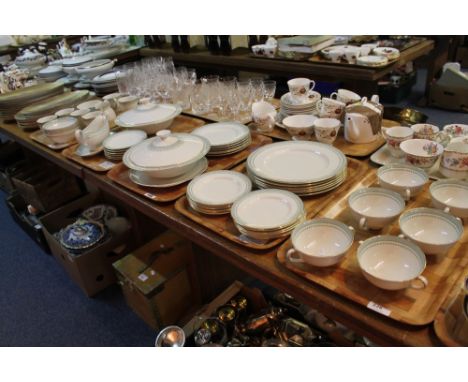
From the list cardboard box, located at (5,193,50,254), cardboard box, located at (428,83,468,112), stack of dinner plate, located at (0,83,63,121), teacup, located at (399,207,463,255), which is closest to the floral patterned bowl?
teacup, located at (399,207,463,255)

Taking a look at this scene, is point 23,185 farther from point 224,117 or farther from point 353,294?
point 353,294

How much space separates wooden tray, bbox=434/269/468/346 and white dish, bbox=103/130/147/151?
1193 mm

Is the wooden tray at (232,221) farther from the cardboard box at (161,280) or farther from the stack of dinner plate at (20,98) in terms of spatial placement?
the stack of dinner plate at (20,98)

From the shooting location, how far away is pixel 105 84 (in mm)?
2301

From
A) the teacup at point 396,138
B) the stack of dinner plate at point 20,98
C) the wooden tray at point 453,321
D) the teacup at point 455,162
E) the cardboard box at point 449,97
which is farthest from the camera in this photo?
the cardboard box at point 449,97

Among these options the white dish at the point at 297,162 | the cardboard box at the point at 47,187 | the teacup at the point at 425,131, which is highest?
the teacup at the point at 425,131

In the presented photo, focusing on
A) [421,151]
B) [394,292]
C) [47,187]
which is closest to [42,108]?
[47,187]

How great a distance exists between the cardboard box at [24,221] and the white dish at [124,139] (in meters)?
1.10

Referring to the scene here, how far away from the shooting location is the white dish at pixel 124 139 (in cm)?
151

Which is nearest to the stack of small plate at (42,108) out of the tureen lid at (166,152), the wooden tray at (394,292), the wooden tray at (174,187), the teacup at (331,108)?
the wooden tray at (174,187)

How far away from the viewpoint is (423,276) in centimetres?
81

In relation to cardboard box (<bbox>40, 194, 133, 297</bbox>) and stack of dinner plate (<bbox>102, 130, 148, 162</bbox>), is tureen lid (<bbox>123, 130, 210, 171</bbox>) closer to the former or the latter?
stack of dinner plate (<bbox>102, 130, 148, 162</bbox>)

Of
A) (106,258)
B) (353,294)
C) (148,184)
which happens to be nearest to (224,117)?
(148,184)

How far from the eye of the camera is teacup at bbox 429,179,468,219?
929mm
